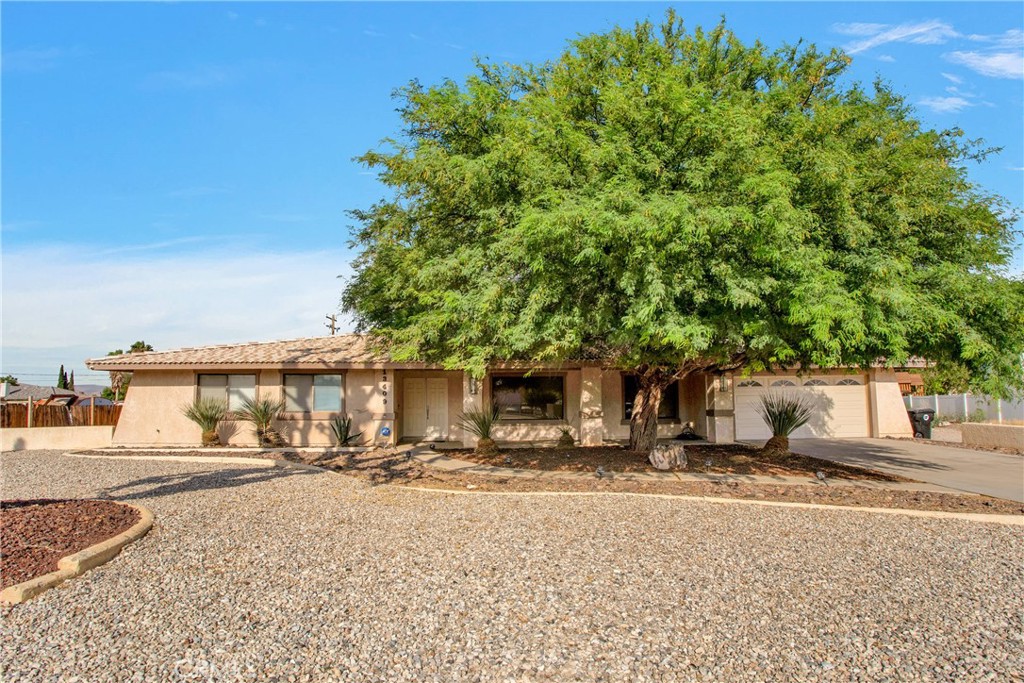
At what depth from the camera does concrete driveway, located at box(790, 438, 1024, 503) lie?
40.4 feet

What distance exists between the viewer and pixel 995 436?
1880cm

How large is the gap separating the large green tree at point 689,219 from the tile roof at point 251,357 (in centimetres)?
665

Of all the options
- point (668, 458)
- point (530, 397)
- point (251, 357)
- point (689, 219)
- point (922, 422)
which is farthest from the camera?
point (922, 422)

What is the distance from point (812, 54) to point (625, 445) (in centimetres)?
1075

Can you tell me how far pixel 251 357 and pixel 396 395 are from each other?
4355 mm

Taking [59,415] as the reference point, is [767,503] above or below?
below

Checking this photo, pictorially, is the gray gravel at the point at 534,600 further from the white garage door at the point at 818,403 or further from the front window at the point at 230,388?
the white garage door at the point at 818,403

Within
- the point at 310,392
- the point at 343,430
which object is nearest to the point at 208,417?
the point at 310,392

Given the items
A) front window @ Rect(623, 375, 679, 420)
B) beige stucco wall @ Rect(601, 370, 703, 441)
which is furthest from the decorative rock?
front window @ Rect(623, 375, 679, 420)

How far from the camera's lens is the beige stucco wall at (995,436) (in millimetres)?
Answer: 18328

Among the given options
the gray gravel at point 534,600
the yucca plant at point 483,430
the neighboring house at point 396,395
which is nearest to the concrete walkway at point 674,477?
the yucca plant at point 483,430

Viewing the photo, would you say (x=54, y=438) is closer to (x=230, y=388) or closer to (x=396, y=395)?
(x=230, y=388)

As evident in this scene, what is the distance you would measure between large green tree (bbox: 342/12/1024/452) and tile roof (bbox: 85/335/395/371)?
665cm

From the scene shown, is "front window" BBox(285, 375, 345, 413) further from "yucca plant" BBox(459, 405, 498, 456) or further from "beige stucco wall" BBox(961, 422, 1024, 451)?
"beige stucco wall" BBox(961, 422, 1024, 451)
